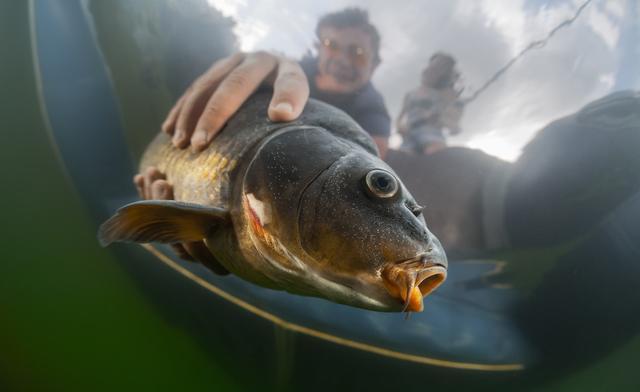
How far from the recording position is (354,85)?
5.95 feet

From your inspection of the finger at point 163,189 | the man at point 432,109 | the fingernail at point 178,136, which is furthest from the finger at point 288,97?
the man at point 432,109

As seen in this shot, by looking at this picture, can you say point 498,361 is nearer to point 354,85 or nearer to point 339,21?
point 354,85

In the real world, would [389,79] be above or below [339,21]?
below

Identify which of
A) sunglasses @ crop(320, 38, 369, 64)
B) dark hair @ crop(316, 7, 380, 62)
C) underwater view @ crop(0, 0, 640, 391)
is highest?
dark hair @ crop(316, 7, 380, 62)

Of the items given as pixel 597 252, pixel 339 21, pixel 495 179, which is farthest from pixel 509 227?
pixel 339 21

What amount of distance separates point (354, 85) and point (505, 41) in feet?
2.80

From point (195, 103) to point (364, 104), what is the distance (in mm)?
1020

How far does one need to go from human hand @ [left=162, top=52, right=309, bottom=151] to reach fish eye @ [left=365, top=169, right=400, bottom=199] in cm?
37

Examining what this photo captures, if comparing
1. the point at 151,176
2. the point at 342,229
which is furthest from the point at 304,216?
the point at 151,176

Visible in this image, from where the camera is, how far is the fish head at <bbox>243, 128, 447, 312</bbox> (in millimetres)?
417

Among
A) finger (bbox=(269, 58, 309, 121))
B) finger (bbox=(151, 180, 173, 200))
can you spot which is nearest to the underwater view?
finger (bbox=(151, 180, 173, 200))

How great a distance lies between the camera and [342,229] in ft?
1.50

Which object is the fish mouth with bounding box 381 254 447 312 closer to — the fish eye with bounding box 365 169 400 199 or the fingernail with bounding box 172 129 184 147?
the fish eye with bounding box 365 169 400 199

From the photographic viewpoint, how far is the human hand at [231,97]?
84 cm
